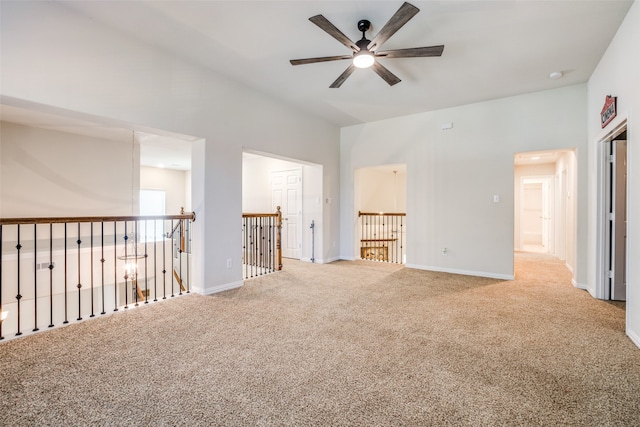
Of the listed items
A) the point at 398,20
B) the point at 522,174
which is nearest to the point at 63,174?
the point at 398,20

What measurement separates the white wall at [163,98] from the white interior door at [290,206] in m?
1.48

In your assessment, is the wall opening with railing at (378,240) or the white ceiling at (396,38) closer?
the white ceiling at (396,38)

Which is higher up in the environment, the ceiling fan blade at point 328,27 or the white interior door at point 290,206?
the ceiling fan blade at point 328,27

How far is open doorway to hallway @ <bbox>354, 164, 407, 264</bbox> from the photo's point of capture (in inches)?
328

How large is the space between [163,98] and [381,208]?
7082mm

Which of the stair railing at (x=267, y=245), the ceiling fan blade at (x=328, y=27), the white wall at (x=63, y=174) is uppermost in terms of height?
the ceiling fan blade at (x=328, y=27)

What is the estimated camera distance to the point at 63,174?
5.81 metres

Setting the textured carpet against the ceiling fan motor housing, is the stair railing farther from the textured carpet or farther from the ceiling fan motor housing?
the ceiling fan motor housing

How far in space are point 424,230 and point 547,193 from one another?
18.7 ft

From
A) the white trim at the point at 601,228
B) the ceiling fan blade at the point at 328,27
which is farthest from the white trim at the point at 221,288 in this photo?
the white trim at the point at 601,228

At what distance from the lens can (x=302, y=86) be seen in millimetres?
4375

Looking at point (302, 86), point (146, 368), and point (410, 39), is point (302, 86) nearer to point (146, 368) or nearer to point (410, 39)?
point (410, 39)

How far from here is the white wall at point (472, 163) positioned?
175 inches

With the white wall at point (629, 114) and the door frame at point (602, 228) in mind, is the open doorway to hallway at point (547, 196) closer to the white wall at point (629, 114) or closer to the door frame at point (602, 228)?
the door frame at point (602, 228)
